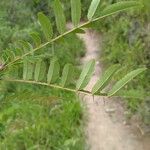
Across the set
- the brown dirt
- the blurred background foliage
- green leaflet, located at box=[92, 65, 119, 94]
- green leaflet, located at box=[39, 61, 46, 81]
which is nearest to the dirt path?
the brown dirt

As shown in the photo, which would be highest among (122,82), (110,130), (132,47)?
(132,47)

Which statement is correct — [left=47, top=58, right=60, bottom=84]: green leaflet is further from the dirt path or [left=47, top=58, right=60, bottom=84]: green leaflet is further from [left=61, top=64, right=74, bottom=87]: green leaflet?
the dirt path

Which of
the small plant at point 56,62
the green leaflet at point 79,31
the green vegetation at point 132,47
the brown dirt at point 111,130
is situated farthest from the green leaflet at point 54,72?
the green vegetation at point 132,47

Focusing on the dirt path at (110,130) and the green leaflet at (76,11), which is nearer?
the green leaflet at (76,11)

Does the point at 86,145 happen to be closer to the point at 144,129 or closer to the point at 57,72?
the point at 144,129

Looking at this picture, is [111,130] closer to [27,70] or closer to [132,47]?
[132,47]

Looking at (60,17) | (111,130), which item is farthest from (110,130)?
(60,17)

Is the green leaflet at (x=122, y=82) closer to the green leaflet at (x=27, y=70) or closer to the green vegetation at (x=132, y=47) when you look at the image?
the green leaflet at (x=27, y=70)
